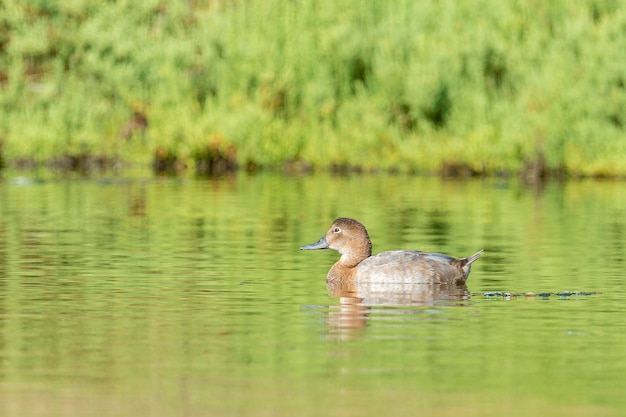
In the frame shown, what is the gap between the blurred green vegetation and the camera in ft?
110

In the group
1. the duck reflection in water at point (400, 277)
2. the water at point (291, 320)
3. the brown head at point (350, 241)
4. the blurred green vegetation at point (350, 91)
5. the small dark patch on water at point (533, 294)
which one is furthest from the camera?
the blurred green vegetation at point (350, 91)

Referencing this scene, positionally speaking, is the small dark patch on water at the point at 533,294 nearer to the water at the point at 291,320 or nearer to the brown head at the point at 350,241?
the water at the point at 291,320

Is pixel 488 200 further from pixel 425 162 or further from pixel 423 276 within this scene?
pixel 423 276

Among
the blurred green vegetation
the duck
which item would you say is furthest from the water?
the blurred green vegetation

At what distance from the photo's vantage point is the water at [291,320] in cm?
905

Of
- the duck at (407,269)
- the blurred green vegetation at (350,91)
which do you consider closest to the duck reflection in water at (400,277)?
the duck at (407,269)

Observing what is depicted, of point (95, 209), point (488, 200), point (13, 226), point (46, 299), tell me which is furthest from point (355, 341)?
point (488, 200)

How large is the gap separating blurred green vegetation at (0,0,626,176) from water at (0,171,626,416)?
9.55 m

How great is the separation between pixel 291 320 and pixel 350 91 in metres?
26.0

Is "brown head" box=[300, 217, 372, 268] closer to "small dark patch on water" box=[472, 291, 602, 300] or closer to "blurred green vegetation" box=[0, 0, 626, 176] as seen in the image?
"small dark patch on water" box=[472, 291, 602, 300]

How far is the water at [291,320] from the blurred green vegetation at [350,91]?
955 cm

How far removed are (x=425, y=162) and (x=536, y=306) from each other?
22.2 metres

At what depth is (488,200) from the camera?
1064 inches

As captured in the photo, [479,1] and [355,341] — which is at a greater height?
[479,1]
